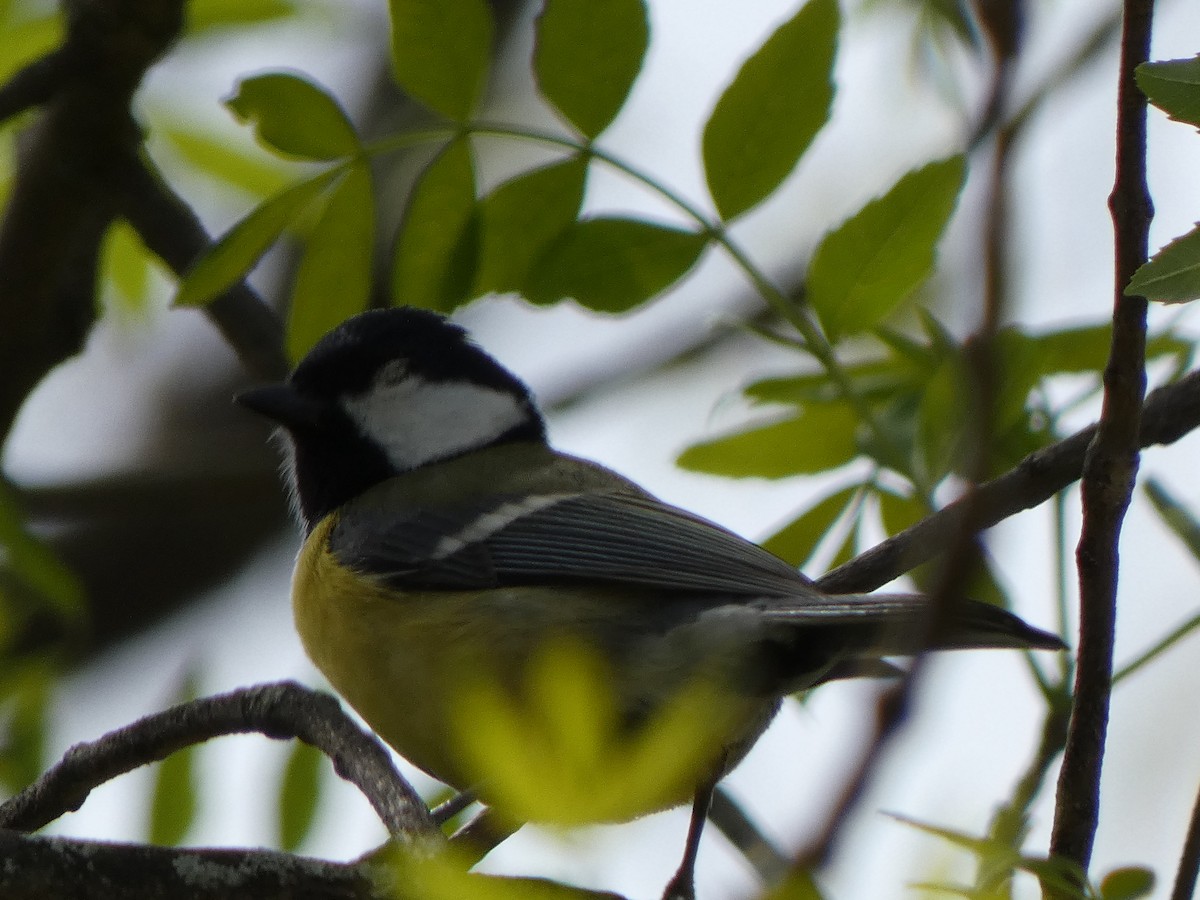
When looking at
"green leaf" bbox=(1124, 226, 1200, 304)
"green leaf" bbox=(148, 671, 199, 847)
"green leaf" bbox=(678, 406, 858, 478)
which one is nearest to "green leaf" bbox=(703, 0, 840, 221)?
"green leaf" bbox=(678, 406, 858, 478)

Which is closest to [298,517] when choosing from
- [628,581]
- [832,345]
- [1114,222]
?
[628,581]

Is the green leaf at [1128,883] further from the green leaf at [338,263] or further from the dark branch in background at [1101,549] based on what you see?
the green leaf at [338,263]

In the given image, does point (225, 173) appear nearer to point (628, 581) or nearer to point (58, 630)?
point (58, 630)

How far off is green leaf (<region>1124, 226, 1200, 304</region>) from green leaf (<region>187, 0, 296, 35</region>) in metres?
1.68

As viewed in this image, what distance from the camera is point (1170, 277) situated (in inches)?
33.3

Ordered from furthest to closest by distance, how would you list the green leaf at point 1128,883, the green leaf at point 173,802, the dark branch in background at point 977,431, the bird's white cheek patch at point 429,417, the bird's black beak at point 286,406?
the bird's white cheek patch at point 429,417 < the bird's black beak at point 286,406 < the green leaf at point 173,802 < the green leaf at point 1128,883 < the dark branch in background at point 977,431

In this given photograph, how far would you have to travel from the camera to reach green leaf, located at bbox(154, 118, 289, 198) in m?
2.39

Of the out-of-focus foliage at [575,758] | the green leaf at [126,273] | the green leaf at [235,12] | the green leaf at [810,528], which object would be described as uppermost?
the green leaf at [235,12]

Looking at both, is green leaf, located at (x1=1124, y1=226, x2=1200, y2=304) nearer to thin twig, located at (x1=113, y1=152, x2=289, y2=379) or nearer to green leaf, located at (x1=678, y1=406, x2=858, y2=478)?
green leaf, located at (x1=678, y1=406, x2=858, y2=478)

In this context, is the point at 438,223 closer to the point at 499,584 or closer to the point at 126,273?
Result: the point at 499,584

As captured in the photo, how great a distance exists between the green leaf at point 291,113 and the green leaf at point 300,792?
0.70 meters

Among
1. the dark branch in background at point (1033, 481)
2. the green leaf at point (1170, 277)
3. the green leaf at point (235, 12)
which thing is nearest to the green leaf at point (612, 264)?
the dark branch in background at point (1033, 481)

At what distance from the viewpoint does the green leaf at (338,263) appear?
Answer: 1609mm

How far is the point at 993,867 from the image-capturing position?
0.79m
